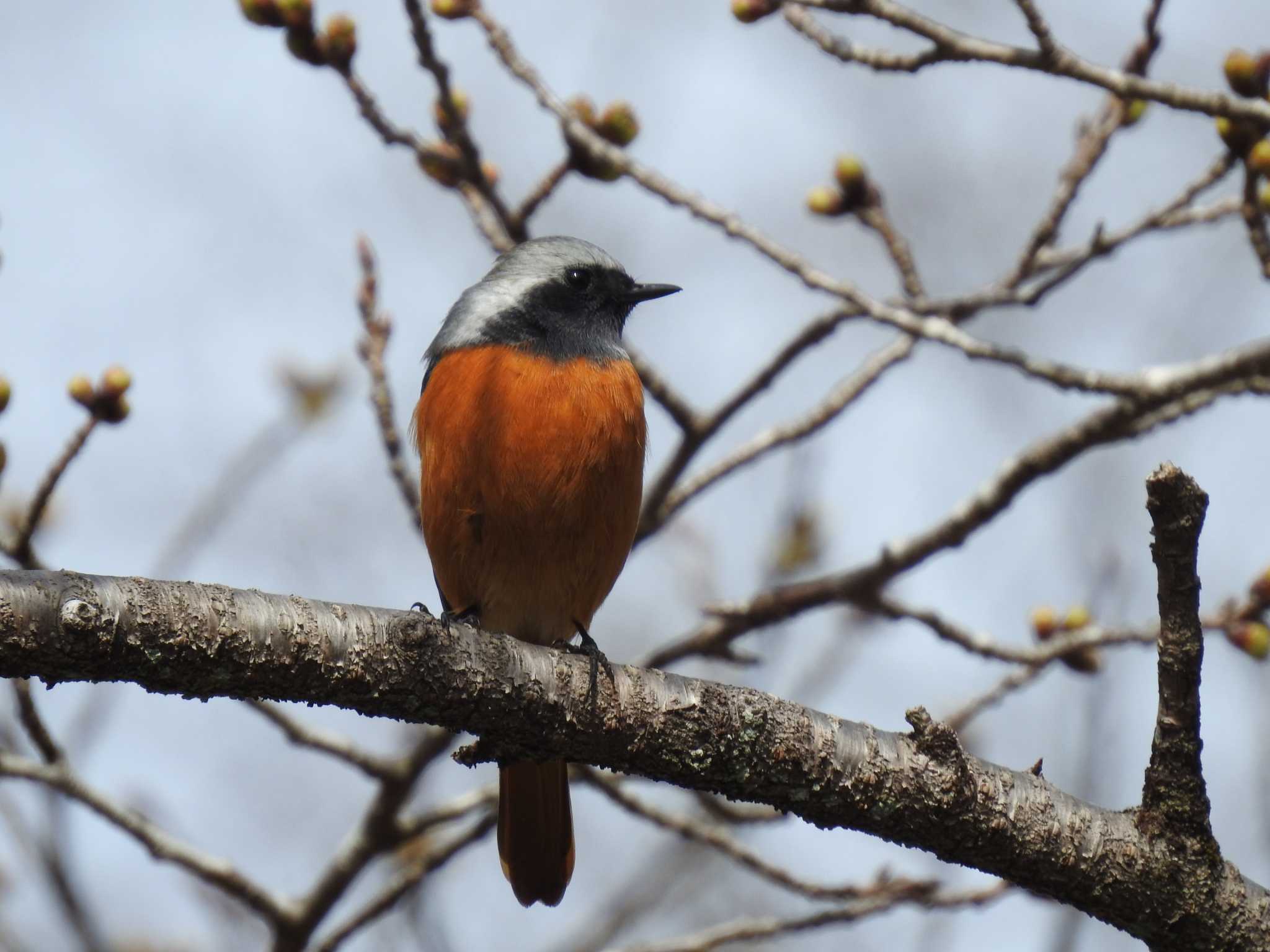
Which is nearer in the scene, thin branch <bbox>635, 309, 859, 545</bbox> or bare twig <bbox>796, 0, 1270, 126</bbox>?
bare twig <bbox>796, 0, 1270, 126</bbox>

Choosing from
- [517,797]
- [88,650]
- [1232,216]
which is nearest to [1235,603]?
[1232,216]

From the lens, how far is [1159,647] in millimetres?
3250

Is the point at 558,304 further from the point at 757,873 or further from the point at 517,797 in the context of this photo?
the point at 757,873

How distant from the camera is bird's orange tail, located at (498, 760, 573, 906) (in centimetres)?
518

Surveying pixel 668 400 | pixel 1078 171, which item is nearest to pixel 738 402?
pixel 668 400

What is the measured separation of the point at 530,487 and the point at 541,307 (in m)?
1.05

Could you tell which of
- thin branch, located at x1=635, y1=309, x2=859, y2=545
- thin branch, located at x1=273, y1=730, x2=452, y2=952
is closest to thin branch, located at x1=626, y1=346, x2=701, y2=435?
thin branch, located at x1=635, y1=309, x2=859, y2=545

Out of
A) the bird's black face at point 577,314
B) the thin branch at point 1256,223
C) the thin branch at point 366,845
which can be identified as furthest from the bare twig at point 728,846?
the thin branch at point 1256,223

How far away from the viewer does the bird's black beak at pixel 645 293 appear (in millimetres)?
5973

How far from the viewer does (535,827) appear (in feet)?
17.0

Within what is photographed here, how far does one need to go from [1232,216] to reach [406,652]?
4282 mm

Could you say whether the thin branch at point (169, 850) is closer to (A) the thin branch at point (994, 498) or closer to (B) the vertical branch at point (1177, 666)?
(A) the thin branch at point (994, 498)

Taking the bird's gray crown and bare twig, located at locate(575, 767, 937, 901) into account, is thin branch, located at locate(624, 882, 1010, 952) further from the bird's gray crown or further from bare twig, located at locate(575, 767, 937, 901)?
the bird's gray crown

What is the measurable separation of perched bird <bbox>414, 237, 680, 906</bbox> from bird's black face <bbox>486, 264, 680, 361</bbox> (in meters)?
0.01
